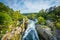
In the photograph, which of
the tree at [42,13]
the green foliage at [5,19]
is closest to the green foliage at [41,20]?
the tree at [42,13]

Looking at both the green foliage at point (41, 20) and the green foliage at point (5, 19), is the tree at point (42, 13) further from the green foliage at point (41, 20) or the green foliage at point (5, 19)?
the green foliage at point (5, 19)

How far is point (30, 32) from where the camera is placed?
6.39 meters

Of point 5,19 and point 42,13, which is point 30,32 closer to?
point 42,13

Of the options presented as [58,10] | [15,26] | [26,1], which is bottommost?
[15,26]

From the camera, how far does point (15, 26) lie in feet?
19.7

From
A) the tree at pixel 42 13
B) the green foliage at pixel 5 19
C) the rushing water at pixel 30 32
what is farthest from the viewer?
the tree at pixel 42 13

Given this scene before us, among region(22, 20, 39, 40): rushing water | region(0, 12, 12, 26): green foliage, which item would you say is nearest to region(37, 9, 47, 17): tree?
region(22, 20, 39, 40): rushing water

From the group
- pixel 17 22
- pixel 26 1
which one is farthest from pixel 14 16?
pixel 26 1

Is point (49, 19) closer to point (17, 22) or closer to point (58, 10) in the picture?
point (58, 10)

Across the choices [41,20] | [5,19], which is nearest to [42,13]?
[41,20]

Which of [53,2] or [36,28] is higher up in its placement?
[53,2]

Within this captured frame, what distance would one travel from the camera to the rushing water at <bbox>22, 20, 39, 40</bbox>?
247 inches

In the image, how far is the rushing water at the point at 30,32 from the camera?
6262 mm

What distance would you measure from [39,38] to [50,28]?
0.53 m
